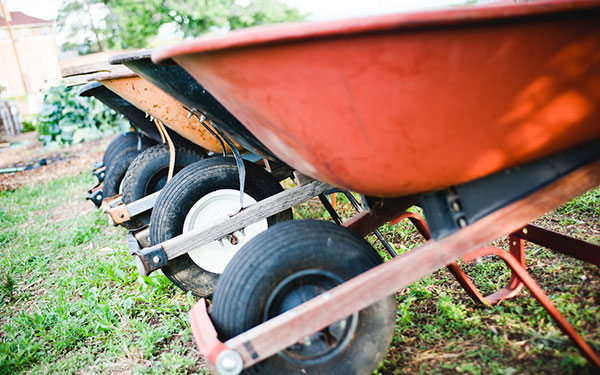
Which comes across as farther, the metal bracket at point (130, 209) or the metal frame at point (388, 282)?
the metal bracket at point (130, 209)

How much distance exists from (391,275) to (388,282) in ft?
0.07

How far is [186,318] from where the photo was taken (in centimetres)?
210

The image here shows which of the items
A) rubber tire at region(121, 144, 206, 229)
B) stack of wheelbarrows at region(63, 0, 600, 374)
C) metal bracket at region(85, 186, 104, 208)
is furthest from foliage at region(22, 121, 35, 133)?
stack of wheelbarrows at region(63, 0, 600, 374)

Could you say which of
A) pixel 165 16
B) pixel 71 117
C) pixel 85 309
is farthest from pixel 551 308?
pixel 165 16

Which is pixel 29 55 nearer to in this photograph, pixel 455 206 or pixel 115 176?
pixel 115 176

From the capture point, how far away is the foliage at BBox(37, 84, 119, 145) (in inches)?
322

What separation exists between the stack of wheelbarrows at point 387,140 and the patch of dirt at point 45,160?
19.6 feet

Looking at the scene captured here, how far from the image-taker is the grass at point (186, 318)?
1.50m

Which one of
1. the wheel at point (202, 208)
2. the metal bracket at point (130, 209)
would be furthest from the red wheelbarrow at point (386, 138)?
the metal bracket at point (130, 209)

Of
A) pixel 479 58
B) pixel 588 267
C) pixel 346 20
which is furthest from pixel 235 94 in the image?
pixel 588 267

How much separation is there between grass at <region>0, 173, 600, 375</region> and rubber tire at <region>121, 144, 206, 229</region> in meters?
0.43

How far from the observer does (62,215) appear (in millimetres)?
4500

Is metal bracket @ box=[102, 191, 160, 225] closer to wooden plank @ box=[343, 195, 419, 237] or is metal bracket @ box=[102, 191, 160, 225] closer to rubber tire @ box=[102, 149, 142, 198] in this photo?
rubber tire @ box=[102, 149, 142, 198]

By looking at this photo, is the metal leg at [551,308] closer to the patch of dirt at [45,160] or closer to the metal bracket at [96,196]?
the metal bracket at [96,196]
